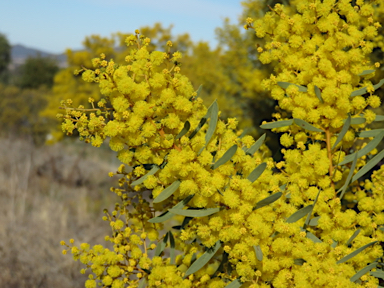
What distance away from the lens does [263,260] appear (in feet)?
3.36

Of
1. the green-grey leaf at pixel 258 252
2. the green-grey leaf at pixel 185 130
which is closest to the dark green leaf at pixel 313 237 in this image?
the green-grey leaf at pixel 258 252

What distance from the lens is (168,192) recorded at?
106 cm

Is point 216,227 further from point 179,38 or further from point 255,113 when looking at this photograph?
point 179,38

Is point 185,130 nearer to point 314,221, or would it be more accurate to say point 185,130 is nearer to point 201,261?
point 201,261

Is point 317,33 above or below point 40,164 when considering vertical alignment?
below

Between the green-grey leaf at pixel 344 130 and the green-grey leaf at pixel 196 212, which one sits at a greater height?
the green-grey leaf at pixel 344 130

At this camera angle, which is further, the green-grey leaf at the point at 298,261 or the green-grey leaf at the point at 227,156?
the green-grey leaf at the point at 298,261

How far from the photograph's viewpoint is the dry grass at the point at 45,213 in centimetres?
408

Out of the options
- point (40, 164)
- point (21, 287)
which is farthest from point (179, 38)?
point (21, 287)

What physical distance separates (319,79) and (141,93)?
587 millimetres

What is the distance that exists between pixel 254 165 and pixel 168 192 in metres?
0.27

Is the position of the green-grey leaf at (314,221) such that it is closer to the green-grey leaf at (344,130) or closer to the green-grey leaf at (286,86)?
the green-grey leaf at (344,130)

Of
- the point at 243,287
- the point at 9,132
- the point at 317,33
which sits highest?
the point at 9,132

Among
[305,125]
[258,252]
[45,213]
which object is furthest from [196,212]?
[45,213]
